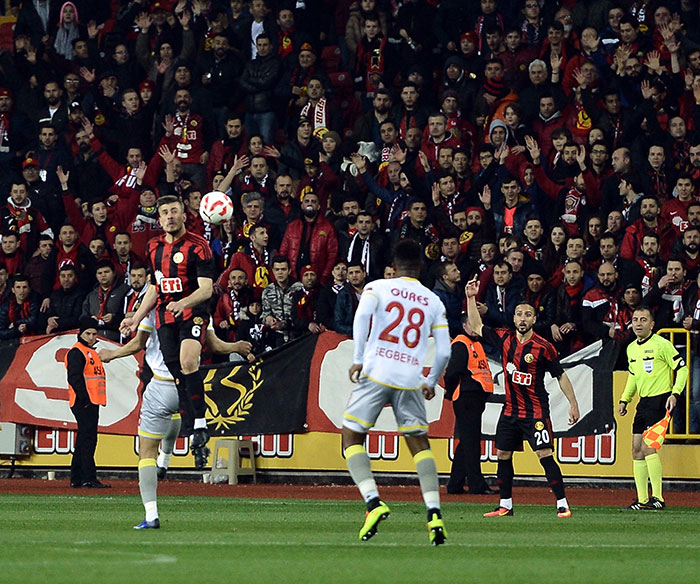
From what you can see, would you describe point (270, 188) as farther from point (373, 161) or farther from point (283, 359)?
point (283, 359)

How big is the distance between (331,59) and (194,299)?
43.6ft

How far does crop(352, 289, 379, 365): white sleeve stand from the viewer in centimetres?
984

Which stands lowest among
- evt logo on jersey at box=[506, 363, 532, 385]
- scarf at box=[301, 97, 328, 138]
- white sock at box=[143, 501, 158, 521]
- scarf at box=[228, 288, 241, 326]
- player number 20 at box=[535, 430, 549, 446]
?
white sock at box=[143, 501, 158, 521]

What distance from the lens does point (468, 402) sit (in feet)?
56.3

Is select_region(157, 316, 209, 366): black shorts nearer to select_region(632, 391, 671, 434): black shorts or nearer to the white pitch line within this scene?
the white pitch line

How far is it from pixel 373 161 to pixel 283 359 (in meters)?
3.94

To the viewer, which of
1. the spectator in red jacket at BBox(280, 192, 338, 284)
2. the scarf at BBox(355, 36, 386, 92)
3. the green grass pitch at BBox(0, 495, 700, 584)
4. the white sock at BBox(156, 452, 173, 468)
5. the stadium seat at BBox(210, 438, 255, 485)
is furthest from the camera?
the scarf at BBox(355, 36, 386, 92)

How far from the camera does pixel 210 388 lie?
19016mm

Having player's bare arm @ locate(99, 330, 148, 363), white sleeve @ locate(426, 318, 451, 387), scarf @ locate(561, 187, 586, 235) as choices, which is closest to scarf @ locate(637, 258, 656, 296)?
scarf @ locate(561, 187, 586, 235)

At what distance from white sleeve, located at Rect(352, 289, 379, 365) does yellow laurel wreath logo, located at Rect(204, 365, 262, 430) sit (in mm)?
9087

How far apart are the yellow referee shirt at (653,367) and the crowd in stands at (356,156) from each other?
5.08 feet

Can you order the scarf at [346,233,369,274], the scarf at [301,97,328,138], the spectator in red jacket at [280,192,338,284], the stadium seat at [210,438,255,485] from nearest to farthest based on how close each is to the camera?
1. the stadium seat at [210,438,255,485]
2. the scarf at [346,233,369,274]
3. the spectator in red jacket at [280,192,338,284]
4. the scarf at [301,97,328,138]

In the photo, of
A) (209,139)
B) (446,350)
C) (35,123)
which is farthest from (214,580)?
(35,123)

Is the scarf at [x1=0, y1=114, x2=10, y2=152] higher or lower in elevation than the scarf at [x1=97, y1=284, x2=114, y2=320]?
higher
